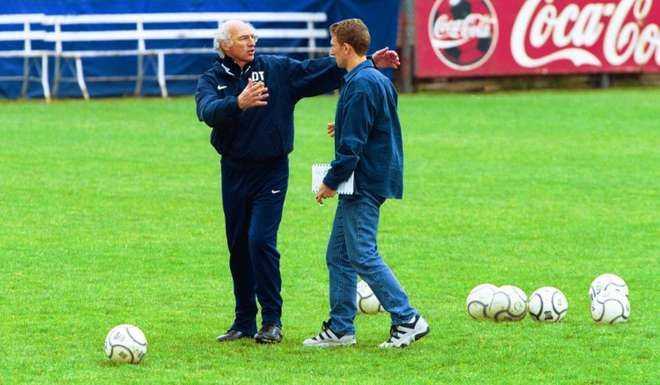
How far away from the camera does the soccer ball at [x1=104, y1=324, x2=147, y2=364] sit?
914 centimetres

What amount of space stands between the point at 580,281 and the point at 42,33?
59.9 feet

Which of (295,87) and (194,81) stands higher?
(295,87)

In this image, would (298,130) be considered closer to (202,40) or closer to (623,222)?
(202,40)

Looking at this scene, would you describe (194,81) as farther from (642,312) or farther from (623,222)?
(642,312)

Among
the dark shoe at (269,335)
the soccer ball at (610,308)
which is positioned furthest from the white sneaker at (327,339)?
the soccer ball at (610,308)

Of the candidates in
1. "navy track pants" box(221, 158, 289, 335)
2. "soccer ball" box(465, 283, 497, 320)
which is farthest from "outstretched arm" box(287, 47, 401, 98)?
"soccer ball" box(465, 283, 497, 320)

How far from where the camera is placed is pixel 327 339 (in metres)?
9.84

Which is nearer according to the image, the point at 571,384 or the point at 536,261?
the point at 571,384

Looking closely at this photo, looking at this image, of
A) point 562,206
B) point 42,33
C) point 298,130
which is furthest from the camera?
point 42,33

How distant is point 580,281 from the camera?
1244 cm

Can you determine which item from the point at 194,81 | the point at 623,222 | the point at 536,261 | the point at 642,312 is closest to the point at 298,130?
the point at 194,81

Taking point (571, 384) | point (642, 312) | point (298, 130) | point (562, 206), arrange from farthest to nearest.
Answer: point (298, 130), point (562, 206), point (642, 312), point (571, 384)

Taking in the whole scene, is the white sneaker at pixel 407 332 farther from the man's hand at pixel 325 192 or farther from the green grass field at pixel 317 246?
the man's hand at pixel 325 192

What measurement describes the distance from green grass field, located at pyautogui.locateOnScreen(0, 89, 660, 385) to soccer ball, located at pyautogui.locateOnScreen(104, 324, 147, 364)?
93 mm
